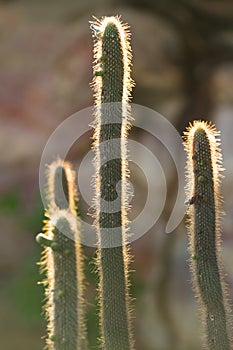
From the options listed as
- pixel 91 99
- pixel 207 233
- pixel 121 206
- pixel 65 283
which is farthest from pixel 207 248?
pixel 91 99

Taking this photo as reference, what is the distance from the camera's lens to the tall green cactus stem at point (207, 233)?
5.65ft

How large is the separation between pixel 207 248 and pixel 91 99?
3558 millimetres

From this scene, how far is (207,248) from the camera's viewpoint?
1736 mm

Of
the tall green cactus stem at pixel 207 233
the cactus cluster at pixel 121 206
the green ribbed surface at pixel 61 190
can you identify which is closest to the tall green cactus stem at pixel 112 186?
the cactus cluster at pixel 121 206

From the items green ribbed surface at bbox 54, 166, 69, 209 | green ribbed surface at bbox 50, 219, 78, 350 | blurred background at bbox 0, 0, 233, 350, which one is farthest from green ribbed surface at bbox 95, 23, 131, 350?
blurred background at bbox 0, 0, 233, 350

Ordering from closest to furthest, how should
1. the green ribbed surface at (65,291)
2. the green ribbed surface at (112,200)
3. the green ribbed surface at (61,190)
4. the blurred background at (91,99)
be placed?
the green ribbed surface at (112,200)
the green ribbed surface at (65,291)
the green ribbed surface at (61,190)
the blurred background at (91,99)

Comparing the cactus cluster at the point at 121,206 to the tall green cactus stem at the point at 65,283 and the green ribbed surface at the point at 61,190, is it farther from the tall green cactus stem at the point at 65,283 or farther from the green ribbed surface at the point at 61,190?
the green ribbed surface at the point at 61,190

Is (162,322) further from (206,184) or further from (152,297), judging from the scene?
(206,184)

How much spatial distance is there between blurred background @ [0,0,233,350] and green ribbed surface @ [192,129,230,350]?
3.23 m

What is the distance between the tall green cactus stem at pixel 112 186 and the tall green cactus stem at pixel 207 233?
6.0 inches

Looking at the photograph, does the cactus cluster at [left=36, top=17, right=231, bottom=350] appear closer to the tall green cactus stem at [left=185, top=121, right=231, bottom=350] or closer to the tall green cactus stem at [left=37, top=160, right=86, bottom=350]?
the tall green cactus stem at [left=185, top=121, right=231, bottom=350]

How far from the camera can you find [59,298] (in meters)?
1.89

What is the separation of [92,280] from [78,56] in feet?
4.94

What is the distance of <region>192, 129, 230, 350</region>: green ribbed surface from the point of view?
1.72 metres
